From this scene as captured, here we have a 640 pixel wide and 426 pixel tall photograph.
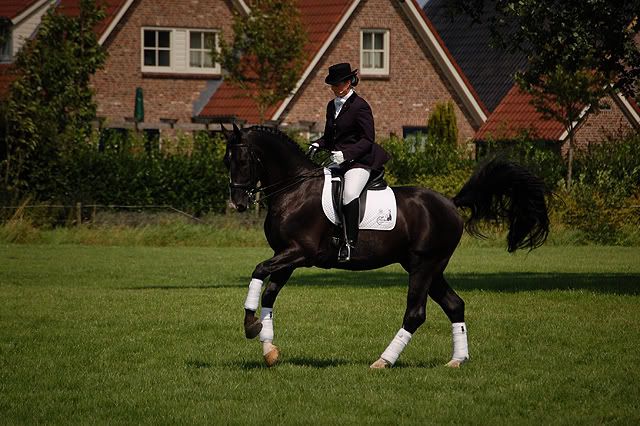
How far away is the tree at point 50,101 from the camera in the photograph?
111 ft

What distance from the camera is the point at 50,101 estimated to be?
35219mm

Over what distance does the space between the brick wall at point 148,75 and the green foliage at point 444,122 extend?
27.4 ft

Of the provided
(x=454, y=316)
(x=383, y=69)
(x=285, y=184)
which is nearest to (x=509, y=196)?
(x=454, y=316)

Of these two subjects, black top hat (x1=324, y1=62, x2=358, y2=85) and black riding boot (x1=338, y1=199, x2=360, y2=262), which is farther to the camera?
black top hat (x1=324, y1=62, x2=358, y2=85)

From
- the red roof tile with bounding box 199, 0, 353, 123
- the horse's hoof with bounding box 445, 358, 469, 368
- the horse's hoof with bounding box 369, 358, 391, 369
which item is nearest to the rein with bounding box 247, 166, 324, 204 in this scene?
the horse's hoof with bounding box 369, 358, 391, 369

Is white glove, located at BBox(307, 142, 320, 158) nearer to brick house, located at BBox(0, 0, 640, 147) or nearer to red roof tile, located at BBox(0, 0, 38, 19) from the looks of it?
brick house, located at BBox(0, 0, 640, 147)

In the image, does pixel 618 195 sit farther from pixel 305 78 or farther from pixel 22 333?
pixel 22 333

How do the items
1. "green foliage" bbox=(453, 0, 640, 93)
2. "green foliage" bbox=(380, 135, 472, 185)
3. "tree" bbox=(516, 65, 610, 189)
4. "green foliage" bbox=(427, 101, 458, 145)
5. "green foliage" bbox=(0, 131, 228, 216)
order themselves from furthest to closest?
"green foliage" bbox=(427, 101, 458, 145) → "tree" bbox=(516, 65, 610, 189) → "green foliage" bbox=(380, 135, 472, 185) → "green foliage" bbox=(0, 131, 228, 216) → "green foliage" bbox=(453, 0, 640, 93)

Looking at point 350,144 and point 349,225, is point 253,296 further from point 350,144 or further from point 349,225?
point 350,144

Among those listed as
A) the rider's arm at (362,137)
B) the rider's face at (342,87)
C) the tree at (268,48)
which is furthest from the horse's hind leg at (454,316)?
the tree at (268,48)

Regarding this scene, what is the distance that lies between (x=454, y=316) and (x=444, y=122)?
33223mm

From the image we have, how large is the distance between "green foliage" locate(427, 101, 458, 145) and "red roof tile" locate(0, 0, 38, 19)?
15.9 metres

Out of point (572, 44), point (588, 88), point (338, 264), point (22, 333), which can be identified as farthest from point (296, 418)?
point (588, 88)

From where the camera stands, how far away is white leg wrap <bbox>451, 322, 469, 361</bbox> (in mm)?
12406
